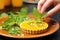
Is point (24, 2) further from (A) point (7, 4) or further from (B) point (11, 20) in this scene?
(B) point (11, 20)

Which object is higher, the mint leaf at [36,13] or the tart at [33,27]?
the mint leaf at [36,13]

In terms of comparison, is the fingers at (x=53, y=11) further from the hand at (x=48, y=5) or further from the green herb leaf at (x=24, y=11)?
the green herb leaf at (x=24, y=11)

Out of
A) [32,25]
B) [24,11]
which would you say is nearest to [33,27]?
[32,25]

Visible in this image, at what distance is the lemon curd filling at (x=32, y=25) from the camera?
2.24 ft

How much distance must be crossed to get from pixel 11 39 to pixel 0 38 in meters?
0.05

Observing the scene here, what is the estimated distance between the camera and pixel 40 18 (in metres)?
0.74

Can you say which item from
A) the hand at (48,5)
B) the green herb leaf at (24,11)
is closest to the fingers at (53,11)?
the hand at (48,5)

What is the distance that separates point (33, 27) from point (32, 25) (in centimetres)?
1

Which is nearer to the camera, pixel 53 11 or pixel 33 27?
pixel 33 27

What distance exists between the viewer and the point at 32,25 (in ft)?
2.26

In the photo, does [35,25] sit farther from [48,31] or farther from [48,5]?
[48,5]

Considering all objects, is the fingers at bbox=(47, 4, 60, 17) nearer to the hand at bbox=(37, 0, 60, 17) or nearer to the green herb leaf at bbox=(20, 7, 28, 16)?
the hand at bbox=(37, 0, 60, 17)

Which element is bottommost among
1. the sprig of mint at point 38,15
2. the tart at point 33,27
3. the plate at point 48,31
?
the plate at point 48,31

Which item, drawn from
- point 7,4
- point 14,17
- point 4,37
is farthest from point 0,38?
point 7,4
